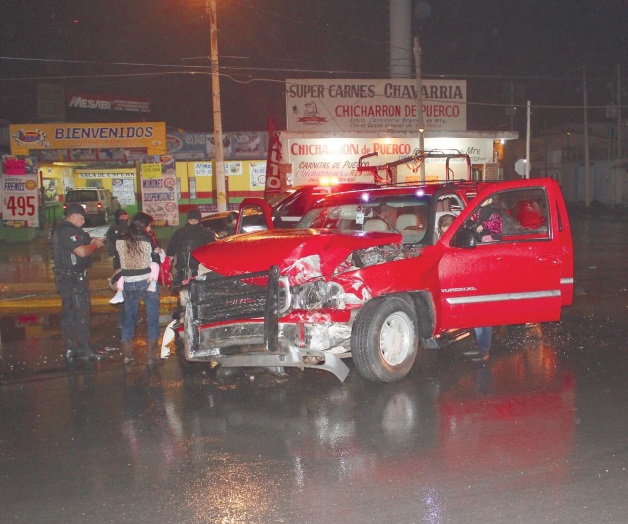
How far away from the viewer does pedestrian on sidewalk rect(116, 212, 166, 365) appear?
8.54 meters

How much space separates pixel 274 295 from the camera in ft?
22.0

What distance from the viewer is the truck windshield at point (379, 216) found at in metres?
8.09


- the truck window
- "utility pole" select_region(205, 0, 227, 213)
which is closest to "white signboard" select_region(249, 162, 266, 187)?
"utility pole" select_region(205, 0, 227, 213)

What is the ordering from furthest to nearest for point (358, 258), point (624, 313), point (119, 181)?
1. point (119, 181)
2. point (624, 313)
3. point (358, 258)

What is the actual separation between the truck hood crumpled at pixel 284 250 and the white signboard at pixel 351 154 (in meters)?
18.5

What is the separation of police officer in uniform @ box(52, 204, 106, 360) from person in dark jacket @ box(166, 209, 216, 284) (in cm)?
138

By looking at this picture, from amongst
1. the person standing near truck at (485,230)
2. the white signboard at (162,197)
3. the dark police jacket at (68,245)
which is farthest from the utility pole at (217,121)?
the person standing near truck at (485,230)

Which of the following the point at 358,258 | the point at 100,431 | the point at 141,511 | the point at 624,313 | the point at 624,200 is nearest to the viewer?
the point at 141,511

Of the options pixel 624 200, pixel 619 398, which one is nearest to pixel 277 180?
pixel 619 398

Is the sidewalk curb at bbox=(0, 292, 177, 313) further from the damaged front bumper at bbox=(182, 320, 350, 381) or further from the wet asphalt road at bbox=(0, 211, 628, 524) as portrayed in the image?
the damaged front bumper at bbox=(182, 320, 350, 381)

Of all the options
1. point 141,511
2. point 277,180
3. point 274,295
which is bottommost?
point 141,511

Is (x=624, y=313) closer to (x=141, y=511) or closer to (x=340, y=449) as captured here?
(x=340, y=449)

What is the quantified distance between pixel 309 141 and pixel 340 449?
21.7 m

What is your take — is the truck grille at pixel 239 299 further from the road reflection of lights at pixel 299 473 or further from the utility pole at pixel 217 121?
the utility pole at pixel 217 121
